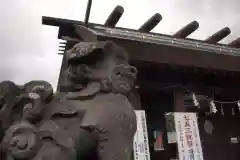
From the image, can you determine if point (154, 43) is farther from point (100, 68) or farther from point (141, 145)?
point (100, 68)

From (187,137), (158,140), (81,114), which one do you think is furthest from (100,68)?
(158,140)

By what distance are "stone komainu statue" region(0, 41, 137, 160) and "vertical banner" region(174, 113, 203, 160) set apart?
2.77 metres

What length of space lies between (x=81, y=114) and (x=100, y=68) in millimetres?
164

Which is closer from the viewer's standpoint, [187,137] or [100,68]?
[100,68]

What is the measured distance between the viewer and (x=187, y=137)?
3.73 metres

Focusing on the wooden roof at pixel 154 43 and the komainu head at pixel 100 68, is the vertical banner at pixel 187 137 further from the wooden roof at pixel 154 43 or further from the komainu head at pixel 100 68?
the komainu head at pixel 100 68

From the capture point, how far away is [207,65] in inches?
143

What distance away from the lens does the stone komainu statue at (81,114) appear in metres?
0.91

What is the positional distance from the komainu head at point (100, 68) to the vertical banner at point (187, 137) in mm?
2786

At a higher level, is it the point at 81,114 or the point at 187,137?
the point at 187,137

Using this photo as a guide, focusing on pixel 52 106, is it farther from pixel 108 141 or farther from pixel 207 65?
pixel 207 65

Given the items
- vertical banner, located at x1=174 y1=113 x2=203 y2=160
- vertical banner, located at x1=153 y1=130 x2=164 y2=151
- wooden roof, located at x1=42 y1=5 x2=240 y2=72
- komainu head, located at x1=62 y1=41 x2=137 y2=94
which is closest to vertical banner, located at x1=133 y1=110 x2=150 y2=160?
vertical banner, located at x1=174 y1=113 x2=203 y2=160

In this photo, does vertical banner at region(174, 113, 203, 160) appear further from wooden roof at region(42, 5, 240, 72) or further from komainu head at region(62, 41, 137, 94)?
komainu head at region(62, 41, 137, 94)

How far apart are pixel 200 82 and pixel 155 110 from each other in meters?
0.70
